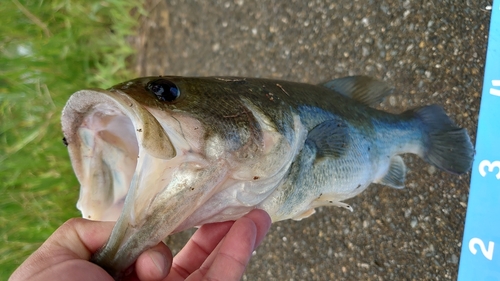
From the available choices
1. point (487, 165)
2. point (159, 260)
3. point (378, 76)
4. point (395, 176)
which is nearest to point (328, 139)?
point (395, 176)

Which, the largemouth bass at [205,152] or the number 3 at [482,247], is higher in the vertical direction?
the largemouth bass at [205,152]

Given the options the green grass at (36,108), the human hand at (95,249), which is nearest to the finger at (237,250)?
the human hand at (95,249)

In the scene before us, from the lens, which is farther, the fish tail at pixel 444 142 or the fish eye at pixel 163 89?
the fish tail at pixel 444 142

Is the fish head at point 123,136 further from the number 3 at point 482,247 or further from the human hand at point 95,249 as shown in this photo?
Answer: the number 3 at point 482,247

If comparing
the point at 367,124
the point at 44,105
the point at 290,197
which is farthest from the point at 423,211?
the point at 44,105

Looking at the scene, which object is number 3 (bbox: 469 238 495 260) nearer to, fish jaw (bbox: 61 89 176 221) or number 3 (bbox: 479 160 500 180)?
number 3 (bbox: 479 160 500 180)

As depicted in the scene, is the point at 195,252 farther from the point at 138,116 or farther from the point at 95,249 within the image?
the point at 138,116

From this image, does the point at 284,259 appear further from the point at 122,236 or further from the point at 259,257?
the point at 122,236
